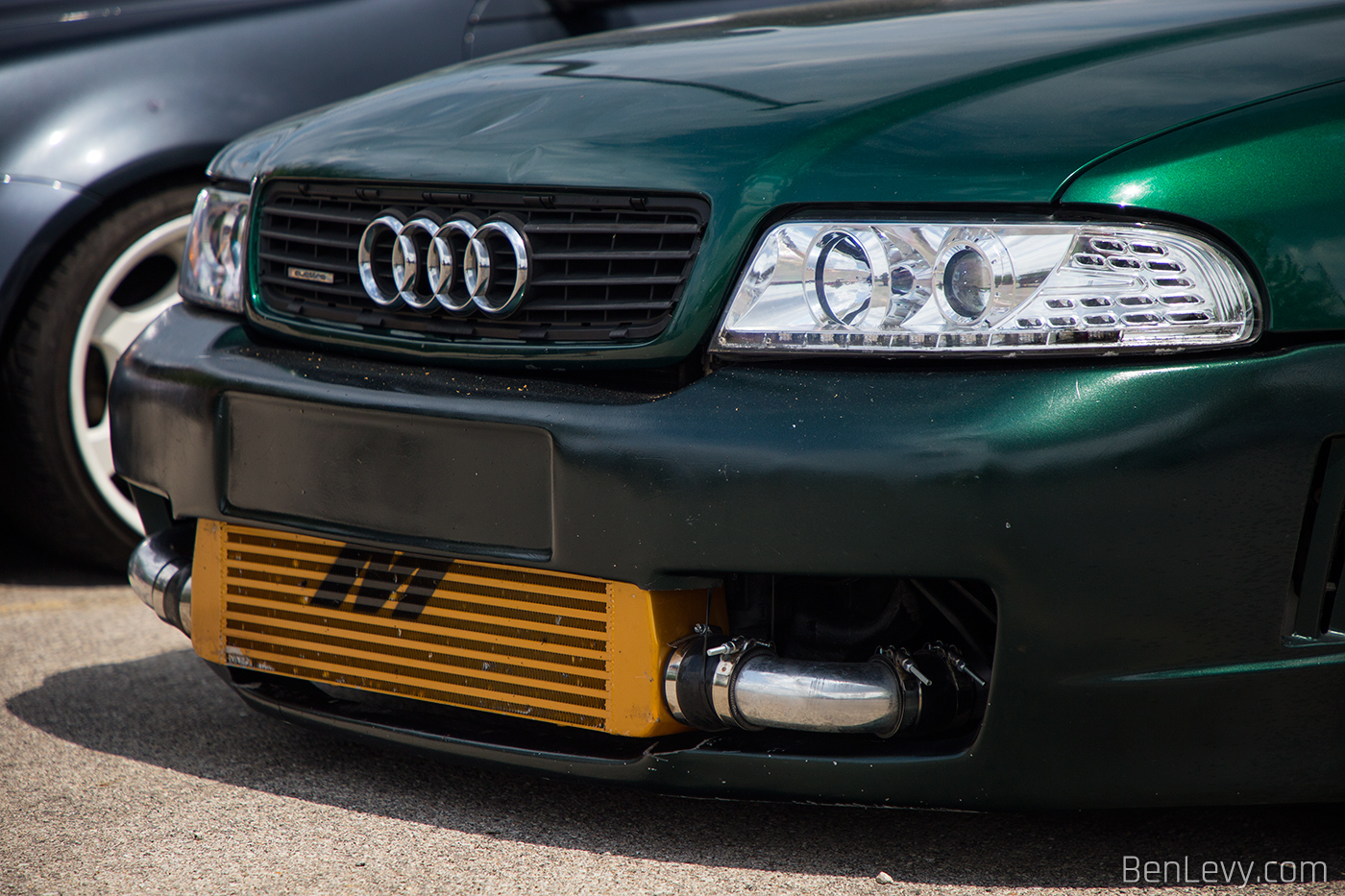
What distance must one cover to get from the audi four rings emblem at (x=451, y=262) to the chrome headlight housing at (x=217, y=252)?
1.23 feet

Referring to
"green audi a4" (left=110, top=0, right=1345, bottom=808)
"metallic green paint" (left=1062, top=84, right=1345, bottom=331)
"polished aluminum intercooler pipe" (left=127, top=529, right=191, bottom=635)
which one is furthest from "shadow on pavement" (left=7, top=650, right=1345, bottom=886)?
"metallic green paint" (left=1062, top=84, right=1345, bottom=331)

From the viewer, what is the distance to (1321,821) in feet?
7.35

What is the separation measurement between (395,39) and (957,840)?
103 inches

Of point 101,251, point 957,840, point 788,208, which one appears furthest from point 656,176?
point 101,251

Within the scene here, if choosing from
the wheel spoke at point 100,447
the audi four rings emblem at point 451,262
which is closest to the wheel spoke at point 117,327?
the wheel spoke at point 100,447

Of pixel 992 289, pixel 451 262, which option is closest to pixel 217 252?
pixel 451 262

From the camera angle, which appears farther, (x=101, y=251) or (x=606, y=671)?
(x=101, y=251)

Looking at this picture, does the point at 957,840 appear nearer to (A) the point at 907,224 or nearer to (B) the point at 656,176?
(A) the point at 907,224

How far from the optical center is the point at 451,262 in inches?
84.8

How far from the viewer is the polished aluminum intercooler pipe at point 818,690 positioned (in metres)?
1.91

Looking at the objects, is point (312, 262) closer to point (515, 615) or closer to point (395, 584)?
point (395, 584)

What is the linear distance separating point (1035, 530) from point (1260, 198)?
501 millimetres

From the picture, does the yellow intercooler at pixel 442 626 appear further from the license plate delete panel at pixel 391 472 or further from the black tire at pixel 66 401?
the black tire at pixel 66 401

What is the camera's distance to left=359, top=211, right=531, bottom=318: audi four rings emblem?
212 cm
